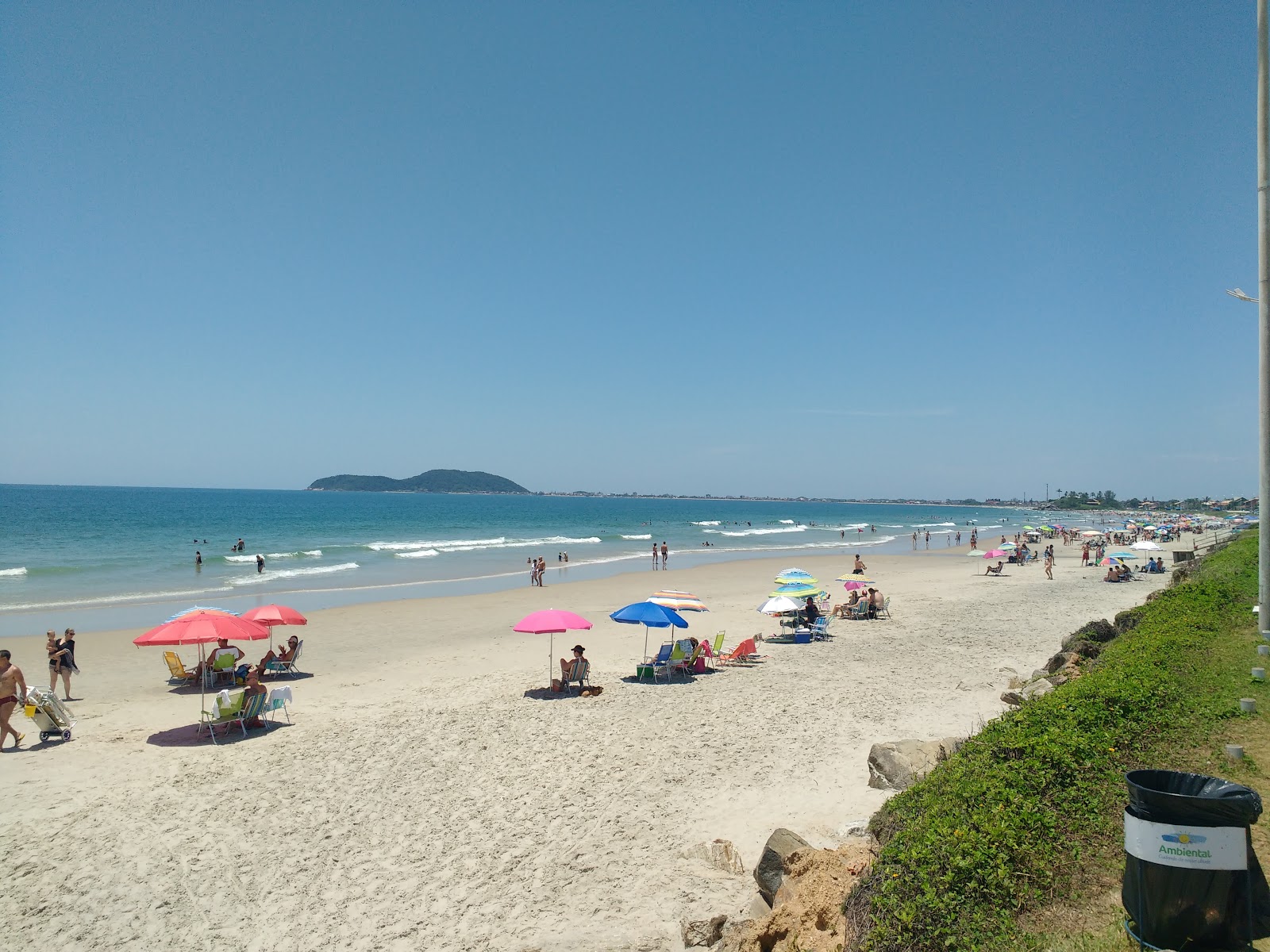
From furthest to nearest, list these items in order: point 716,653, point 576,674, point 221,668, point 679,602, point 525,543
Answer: point 525,543, point 679,602, point 716,653, point 221,668, point 576,674

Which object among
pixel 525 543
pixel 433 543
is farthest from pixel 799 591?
pixel 433 543

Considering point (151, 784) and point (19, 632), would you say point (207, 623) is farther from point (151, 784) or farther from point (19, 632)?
point (19, 632)

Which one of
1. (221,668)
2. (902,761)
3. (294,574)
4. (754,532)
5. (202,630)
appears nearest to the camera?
(902,761)

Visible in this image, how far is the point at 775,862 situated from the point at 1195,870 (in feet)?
9.47

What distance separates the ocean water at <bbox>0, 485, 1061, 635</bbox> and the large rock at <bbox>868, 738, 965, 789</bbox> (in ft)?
59.5

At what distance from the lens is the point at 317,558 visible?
45.4 metres

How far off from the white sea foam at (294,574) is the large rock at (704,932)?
104 ft

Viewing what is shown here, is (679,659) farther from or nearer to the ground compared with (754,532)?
farther from the ground

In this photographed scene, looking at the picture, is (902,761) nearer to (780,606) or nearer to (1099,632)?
(1099,632)

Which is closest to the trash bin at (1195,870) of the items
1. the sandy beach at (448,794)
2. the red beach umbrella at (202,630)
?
the sandy beach at (448,794)

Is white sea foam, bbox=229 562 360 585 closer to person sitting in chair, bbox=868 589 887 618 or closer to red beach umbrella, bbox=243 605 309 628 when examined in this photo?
red beach umbrella, bbox=243 605 309 628

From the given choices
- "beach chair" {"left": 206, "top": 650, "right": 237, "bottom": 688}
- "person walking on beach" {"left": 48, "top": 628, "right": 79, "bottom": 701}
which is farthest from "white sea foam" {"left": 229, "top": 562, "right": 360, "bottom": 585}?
"beach chair" {"left": 206, "top": 650, "right": 237, "bottom": 688}

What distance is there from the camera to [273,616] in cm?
1425

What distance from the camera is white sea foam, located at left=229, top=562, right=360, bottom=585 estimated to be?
33522 mm
